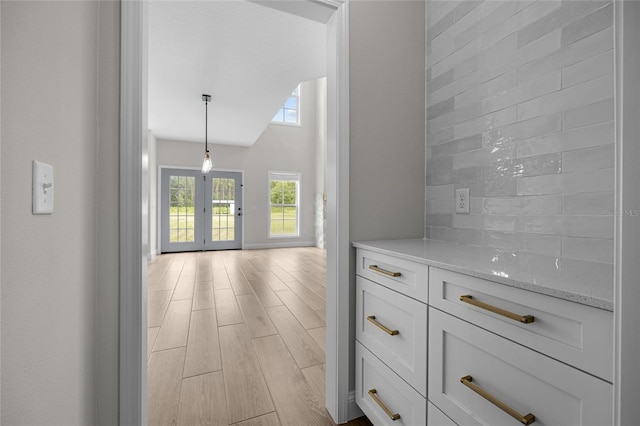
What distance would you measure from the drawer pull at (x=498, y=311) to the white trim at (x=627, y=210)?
23cm

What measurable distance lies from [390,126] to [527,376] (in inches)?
47.8

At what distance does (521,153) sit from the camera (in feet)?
3.87

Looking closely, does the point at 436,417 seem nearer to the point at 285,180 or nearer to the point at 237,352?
the point at 237,352

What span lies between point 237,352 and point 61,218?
1608 mm

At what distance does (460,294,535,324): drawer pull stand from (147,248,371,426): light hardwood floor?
96 centimetres

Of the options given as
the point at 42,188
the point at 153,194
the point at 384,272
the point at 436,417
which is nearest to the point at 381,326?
the point at 384,272

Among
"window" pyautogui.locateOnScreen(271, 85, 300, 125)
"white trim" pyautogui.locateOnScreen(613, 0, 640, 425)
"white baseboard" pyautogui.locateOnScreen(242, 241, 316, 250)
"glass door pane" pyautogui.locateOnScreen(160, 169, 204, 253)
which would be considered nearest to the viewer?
"white trim" pyautogui.locateOnScreen(613, 0, 640, 425)

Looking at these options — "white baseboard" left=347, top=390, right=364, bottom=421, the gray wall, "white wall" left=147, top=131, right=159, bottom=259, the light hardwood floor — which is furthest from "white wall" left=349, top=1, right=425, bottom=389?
"white wall" left=147, top=131, right=159, bottom=259

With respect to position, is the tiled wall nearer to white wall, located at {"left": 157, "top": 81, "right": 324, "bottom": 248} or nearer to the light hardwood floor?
the light hardwood floor

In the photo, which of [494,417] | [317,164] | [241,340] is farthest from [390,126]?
[317,164]

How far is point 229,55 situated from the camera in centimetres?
289

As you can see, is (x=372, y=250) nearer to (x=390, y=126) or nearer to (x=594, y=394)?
(x=390, y=126)

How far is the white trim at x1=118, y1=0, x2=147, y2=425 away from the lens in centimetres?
100

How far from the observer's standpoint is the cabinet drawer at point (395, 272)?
1.04 meters
